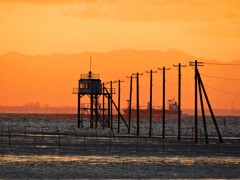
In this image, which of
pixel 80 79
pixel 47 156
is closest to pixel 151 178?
pixel 47 156

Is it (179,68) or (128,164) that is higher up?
(179,68)

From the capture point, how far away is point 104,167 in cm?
5247

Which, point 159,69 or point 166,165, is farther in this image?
point 159,69

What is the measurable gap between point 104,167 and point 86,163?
11.5 feet

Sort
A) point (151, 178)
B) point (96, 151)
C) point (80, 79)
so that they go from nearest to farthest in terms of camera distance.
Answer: point (151, 178), point (96, 151), point (80, 79)

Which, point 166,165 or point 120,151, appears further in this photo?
point 120,151

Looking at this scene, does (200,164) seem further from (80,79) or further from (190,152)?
(80,79)

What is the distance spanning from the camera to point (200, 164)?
2221 inches

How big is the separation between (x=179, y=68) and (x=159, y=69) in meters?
9.51

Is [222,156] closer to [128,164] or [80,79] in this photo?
[128,164]

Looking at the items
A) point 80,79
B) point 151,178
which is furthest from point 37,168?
point 80,79

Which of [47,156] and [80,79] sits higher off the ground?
[80,79]

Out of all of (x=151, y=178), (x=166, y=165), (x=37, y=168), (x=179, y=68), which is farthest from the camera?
(x=179, y=68)

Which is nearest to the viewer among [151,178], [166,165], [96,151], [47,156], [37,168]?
[151,178]
